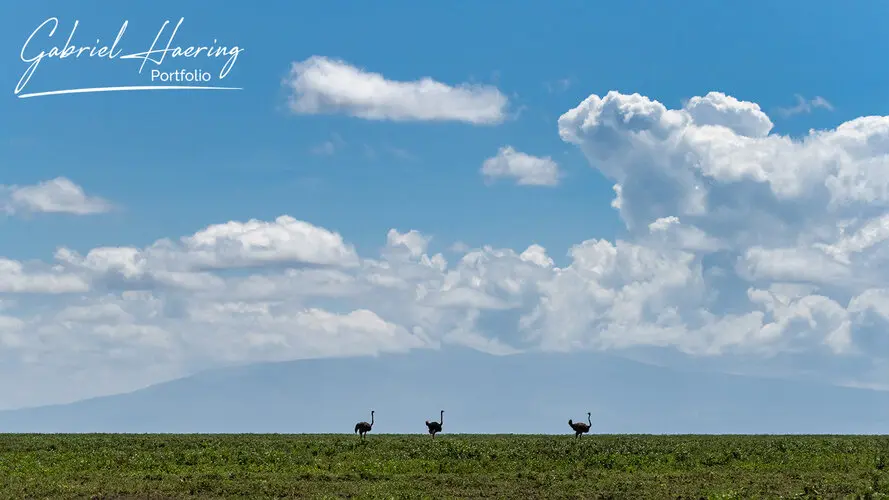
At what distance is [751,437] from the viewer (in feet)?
236

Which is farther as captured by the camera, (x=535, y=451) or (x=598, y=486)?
(x=535, y=451)

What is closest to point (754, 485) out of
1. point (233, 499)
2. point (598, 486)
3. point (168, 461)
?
point (598, 486)

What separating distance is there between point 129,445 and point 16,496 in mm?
21013

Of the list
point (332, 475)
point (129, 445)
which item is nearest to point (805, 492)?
point (332, 475)

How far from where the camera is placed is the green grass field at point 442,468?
136 feet

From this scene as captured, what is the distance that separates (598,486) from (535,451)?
41.3 feet

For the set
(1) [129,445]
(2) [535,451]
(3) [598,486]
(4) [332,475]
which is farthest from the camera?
(1) [129,445]

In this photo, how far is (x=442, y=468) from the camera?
4872 cm

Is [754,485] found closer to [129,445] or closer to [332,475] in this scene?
[332,475]

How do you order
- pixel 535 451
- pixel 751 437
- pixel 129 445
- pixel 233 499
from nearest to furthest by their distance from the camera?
pixel 233 499, pixel 535 451, pixel 129 445, pixel 751 437

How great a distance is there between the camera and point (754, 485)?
43.0 meters

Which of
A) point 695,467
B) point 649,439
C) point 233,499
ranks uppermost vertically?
point 649,439

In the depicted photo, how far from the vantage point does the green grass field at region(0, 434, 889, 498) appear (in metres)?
41.6

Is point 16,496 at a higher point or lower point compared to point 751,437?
lower
